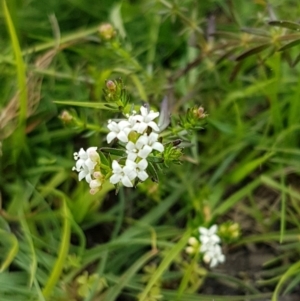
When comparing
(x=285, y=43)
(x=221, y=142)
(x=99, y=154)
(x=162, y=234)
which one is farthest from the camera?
(x=221, y=142)

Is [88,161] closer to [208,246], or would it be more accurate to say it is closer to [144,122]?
[144,122]

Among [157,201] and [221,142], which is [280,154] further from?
[157,201]

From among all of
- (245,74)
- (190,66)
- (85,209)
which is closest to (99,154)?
(85,209)

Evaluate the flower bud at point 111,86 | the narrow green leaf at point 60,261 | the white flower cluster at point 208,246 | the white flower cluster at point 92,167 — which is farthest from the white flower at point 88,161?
the white flower cluster at point 208,246

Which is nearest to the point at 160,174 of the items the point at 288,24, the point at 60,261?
the point at 60,261

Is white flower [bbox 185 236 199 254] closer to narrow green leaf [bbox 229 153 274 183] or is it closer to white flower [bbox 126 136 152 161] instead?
narrow green leaf [bbox 229 153 274 183]

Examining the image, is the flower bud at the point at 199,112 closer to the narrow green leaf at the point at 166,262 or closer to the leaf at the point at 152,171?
the leaf at the point at 152,171
